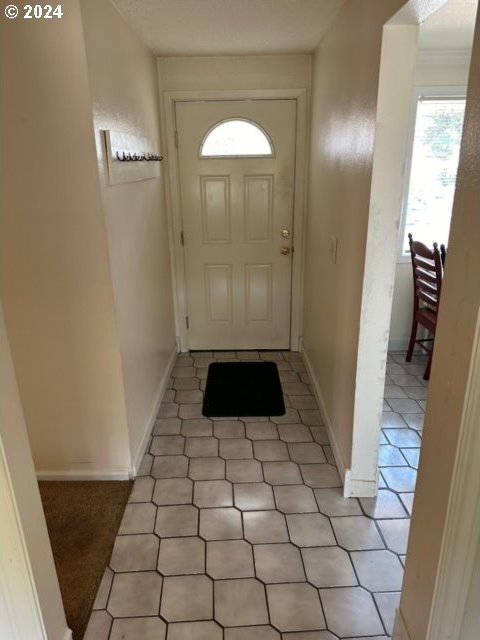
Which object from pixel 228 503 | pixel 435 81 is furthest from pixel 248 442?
pixel 435 81

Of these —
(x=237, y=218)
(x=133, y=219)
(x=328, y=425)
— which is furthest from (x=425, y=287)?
(x=133, y=219)

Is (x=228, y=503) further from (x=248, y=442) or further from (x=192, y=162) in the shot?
(x=192, y=162)

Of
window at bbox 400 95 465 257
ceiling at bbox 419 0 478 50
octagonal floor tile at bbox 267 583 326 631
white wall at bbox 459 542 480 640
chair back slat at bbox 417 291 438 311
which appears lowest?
octagonal floor tile at bbox 267 583 326 631

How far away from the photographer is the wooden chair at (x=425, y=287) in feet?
9.45

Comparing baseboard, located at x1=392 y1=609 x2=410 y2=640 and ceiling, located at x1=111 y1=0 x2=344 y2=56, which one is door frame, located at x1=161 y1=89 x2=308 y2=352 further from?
baseboard, located at x1=392 y1=609 x2=410 y2=640

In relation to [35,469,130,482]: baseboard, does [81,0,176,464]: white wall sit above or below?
above

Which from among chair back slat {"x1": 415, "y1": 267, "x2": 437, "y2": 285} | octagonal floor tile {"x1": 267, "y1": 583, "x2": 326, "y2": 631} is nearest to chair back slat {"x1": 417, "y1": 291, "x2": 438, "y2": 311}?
chair back slat {"x1": 415, "y1": 267, "x2": 437, "y2": 285}

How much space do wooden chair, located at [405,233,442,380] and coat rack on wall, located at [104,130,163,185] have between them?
185 cm

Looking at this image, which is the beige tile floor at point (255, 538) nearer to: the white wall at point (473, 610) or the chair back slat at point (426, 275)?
the white wall at point (473, 610)

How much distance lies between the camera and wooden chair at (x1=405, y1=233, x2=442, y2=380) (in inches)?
113

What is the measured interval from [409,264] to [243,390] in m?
1.69

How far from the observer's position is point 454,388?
3.36 ft

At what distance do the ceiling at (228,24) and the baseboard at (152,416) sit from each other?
2.07 meters

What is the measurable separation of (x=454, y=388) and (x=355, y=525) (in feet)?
3.82
